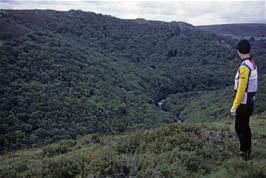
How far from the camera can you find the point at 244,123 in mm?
6402

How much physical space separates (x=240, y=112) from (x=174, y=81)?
A: 297 ft

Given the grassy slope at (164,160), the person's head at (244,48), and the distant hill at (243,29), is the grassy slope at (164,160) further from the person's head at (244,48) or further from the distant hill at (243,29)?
the distant hill at (243,29)

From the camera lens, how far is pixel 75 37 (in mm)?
99625

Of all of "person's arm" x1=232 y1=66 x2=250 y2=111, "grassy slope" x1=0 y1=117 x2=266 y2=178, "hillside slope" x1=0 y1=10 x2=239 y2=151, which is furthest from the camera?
"hillside slope" x1=0 y1=10 x2=239 y2=151

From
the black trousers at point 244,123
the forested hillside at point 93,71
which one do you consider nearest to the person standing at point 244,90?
the black trousers at point 244,123

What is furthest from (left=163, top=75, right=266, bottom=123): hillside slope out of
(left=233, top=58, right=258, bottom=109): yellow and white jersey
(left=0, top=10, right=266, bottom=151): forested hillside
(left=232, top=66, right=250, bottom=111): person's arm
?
(left=232, top=66, right=250, bottom=111): person's arm

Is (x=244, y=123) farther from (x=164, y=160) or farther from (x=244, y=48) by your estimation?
(x=164, y=160)

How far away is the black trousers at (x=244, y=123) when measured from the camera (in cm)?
629

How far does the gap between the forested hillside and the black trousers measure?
2794cm

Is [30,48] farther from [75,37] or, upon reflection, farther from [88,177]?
[88,177]

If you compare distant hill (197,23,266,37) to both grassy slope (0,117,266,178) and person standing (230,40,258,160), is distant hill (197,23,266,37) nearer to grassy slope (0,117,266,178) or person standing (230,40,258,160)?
grassy slope (0,117,266,178)

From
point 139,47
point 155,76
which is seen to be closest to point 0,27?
point 155,76

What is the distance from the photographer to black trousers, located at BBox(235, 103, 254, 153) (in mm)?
6289

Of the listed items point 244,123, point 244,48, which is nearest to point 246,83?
point 244,48
